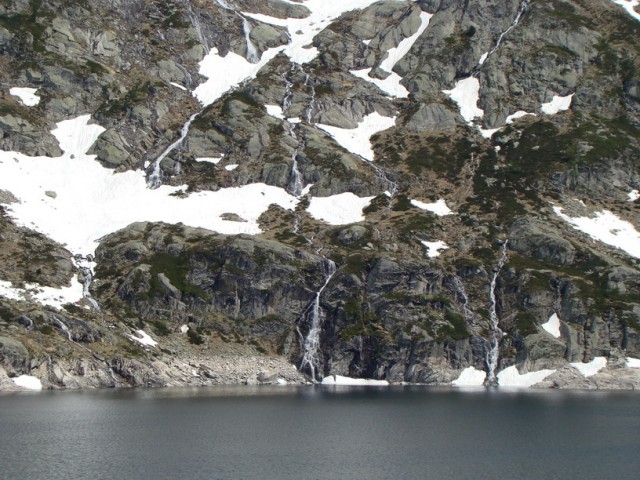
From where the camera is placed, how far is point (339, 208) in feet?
498

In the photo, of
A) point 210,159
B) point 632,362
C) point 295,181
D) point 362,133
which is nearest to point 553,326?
point 632,362

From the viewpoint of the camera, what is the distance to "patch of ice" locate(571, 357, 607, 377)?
10925 cm

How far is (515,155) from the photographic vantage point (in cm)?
16812

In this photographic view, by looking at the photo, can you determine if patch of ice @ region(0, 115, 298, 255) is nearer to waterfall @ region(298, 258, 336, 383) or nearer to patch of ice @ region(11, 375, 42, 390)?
waterfall @ region(298, 258, 336, 383)

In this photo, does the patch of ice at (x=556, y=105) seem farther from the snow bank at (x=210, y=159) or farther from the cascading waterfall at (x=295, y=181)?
the snow bank at (x=210, y=159)

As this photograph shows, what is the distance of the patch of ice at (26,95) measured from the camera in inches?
6334

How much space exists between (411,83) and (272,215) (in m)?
74.7

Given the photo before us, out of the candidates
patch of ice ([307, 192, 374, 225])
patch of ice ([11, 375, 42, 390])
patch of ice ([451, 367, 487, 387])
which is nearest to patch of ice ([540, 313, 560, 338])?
patch of ice ([451, 367, 487, 387])

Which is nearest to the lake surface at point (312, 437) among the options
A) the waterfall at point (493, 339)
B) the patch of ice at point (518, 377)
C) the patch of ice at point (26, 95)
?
Answer: the patch of ice at point (518, 377)

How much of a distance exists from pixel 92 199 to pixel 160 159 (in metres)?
20.6

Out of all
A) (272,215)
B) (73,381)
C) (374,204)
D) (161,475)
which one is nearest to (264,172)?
(272,215)

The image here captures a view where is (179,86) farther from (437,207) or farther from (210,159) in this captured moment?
(437,207)

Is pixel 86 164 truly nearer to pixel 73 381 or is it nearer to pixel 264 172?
pixel 264 172

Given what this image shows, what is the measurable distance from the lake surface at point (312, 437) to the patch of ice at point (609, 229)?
54357mm
